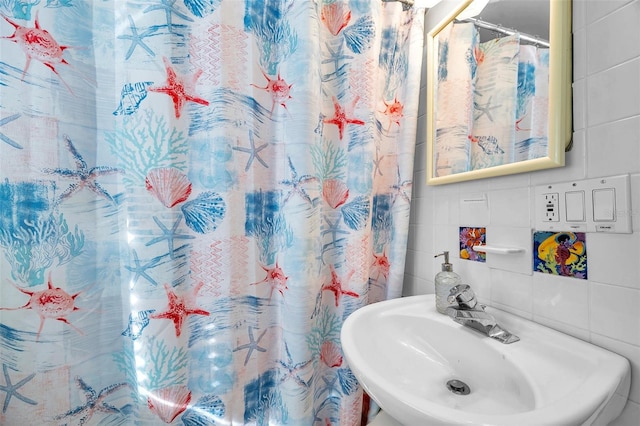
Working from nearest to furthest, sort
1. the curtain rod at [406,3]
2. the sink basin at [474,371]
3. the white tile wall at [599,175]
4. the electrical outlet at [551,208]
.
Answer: the sink basin at [474,371] < the white tile wall at [599,175] < the electrical outlet at [551,208] < the curtain rod at [406,3]

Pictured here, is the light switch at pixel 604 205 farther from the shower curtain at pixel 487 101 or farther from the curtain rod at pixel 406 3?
the curtain rod at pixel 406 3

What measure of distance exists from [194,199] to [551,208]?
3.11 ft

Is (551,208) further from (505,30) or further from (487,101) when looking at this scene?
(505,30)

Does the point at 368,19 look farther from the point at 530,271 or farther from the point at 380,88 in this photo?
the point at 530,271

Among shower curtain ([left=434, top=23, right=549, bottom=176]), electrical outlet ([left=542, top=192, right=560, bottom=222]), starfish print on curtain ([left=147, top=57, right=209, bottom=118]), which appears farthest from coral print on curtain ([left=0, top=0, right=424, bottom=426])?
electrical outlet ([left=542, top=192, right=560, bottom=222])

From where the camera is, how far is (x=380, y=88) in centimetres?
104

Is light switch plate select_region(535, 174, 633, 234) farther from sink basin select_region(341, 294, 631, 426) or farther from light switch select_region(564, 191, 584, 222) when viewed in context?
sink basin select_region(341, 294, 631, 426)

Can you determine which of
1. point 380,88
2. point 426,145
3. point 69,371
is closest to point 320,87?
point 380,88

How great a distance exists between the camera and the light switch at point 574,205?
575mm

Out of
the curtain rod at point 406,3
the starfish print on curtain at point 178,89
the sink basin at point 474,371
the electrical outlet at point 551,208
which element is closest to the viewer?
the sink basin at point 474,371

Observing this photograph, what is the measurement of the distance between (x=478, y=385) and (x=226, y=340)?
710 millimetres

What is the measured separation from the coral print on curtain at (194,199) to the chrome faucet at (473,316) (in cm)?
34

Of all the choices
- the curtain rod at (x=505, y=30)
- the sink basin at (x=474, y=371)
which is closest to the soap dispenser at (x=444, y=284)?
the sink basin at (x=474, y=371)

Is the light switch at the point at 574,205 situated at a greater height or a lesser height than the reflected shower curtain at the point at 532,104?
lesser
